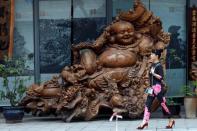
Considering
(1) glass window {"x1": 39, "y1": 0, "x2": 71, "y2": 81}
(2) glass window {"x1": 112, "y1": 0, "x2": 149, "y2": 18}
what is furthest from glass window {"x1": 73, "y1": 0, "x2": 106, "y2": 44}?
(2) glass window {"x1": 112, "y1": 0, "x2": 149, "y2": 18}

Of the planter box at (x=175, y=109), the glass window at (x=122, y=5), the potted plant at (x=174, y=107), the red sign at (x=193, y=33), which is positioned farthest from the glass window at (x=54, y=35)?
the planter box at (x=175, y=109)

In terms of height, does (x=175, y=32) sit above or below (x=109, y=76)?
above

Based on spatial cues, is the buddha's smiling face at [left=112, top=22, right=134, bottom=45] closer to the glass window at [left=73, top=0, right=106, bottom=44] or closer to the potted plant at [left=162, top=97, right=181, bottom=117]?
the potted plant at [left=162, top=97, right=181, bottom=117]

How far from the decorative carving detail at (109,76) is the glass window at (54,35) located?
2.20m

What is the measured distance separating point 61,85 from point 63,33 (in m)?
2.95

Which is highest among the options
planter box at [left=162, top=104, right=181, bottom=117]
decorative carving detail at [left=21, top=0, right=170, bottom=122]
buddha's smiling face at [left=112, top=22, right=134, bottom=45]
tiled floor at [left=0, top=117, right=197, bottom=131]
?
buddha's smiling face at [left=112, top=22, right=134, bottom=45]

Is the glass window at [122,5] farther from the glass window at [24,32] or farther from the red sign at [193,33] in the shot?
the glass window at [24,32]

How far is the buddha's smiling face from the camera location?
1552cm

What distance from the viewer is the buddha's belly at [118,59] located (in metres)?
15.5

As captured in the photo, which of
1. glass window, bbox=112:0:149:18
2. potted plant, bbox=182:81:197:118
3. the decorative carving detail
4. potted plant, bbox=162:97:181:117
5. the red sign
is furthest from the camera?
glass window, bbox=112:0:149:18

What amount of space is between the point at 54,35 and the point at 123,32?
126 inches

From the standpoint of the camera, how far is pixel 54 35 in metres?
18.1

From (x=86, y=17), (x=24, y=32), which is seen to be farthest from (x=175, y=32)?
(x=24, y=32)

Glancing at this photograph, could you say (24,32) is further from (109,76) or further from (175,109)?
(175,109)
